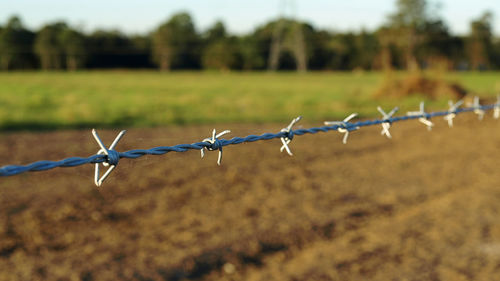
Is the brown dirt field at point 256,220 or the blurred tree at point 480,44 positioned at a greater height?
the blurred tree at point 480,44

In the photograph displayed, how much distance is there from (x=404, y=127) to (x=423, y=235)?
8521 millimetres

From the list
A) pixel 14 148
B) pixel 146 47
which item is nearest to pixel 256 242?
pixel 14 148

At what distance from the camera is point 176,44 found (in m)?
82.9

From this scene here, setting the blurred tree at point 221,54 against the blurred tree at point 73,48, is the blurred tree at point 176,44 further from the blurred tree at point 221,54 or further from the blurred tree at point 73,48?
the blurred tree at point 73,48

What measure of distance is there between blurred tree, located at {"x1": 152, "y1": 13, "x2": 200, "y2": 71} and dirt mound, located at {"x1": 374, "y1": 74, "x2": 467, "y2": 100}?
60958 millimetres

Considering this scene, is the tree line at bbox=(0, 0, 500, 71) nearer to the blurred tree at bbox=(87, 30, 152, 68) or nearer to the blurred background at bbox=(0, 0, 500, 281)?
the blurred tree at bbox=(87, 30, 152, 68)

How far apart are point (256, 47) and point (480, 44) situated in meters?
36.9

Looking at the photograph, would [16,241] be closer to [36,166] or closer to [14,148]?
[36,166]

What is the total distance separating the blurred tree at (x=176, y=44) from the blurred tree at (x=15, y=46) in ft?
65.6

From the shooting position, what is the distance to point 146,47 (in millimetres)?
81188

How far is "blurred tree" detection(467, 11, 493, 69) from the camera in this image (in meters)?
75.9

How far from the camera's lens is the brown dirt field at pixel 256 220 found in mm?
4254

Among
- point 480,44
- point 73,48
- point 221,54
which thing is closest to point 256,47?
point 221,54

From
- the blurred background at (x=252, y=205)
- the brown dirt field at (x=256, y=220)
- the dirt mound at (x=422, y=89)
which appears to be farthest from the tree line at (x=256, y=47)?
the brown dirt field at (x=256, y=220)
